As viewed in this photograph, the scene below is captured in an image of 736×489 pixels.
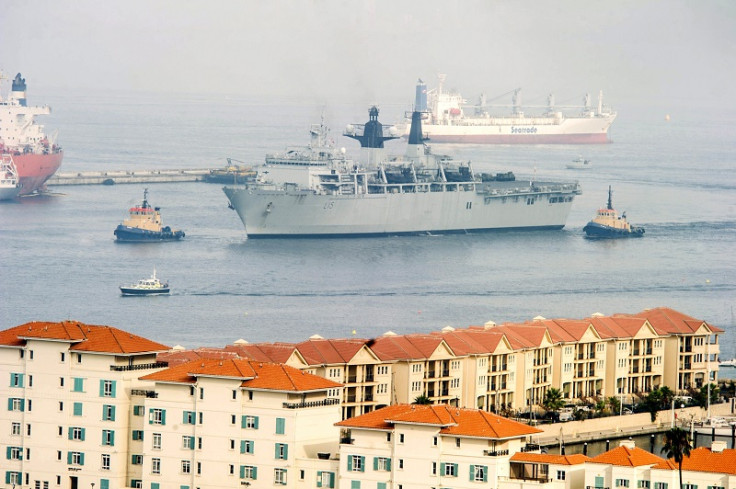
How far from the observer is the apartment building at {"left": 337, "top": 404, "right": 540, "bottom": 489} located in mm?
26578

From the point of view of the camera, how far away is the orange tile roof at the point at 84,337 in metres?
29.2

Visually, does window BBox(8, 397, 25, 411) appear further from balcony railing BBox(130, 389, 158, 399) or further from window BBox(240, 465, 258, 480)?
window BBox(240, 465, 258, 480)

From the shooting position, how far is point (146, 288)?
195 feet

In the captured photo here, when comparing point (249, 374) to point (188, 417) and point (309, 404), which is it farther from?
point (188, 417)

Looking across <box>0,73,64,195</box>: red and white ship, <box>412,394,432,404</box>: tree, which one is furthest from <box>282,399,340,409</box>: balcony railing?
<box>0,73,64,195</box>: red and white ship

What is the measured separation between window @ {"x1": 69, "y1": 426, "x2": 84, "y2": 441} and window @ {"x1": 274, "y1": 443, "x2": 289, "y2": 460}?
10.3 feet

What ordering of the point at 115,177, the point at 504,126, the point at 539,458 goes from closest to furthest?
the point at 539,458 → the point at 115,177 → the point at 504,126

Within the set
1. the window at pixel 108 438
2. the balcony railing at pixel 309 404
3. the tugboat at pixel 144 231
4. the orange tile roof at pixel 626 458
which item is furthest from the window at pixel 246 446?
the tugboat at pixel 144 231

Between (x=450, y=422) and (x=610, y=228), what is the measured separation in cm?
5601

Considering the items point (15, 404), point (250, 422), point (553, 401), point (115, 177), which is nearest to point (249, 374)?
point (250, 422)

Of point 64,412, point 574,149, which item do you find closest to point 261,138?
point 574,149

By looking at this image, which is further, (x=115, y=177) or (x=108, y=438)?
(x=115, y=177)

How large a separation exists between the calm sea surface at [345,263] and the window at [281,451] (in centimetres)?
2012

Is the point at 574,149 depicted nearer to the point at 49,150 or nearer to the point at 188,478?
the point at 49,150
